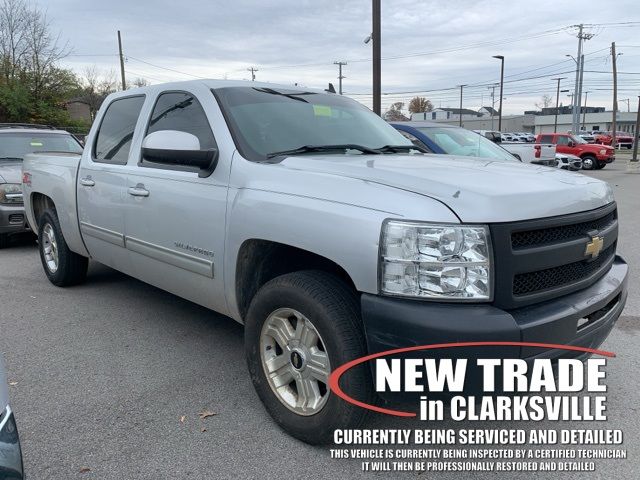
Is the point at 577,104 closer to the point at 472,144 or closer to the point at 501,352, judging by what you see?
the point at 472,144

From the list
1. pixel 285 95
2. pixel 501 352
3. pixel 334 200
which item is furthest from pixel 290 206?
pixel 285 95

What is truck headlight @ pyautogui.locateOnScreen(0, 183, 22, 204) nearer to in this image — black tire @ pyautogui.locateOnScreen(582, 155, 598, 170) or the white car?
the white car

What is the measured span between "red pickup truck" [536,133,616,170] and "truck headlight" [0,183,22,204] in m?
25.1

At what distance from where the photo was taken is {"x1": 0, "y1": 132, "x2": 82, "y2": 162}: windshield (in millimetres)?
8477

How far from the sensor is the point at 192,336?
425cm

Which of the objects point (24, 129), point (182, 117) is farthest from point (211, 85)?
point (24, 129)

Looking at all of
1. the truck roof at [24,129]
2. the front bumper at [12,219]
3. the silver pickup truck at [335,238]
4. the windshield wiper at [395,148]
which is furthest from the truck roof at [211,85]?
the truck roof at [24,129]

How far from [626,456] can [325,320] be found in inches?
65.2

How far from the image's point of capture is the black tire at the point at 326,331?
95.7 inches

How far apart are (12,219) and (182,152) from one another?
5.52m

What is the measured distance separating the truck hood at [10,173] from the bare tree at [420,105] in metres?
107

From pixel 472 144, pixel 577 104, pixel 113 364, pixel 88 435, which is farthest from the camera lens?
pixel 577 104

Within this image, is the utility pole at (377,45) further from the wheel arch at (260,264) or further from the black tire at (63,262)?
the wheel arch at (260,264)

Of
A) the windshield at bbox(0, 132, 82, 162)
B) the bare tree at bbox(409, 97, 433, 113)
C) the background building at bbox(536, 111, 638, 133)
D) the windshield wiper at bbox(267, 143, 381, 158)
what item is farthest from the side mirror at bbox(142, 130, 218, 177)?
the bare tree at bbox(409, 97, 433, 113)
